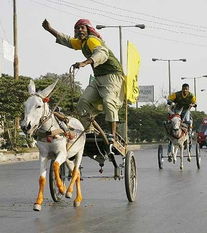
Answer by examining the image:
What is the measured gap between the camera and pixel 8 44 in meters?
31.3

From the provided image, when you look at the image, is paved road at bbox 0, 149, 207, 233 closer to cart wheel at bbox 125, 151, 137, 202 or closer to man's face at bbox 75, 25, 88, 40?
cart wheel at bbox 125, 151, 137, 202

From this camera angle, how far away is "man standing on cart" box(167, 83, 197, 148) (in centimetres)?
1972

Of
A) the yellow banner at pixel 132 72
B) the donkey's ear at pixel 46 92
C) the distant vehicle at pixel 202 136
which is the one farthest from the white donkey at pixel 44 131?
the distant vehicle at pixel 202 136

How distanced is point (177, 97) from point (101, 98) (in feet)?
28.6

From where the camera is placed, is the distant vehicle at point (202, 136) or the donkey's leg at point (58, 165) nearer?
the donkey's leg at point (58, 165)

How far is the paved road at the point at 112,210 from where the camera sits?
28.1ft

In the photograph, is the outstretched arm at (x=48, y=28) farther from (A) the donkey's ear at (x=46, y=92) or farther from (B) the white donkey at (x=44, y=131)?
(A) the donkey's ear at (x=46, y=92)

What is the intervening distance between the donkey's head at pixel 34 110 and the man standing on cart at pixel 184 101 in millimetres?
10559


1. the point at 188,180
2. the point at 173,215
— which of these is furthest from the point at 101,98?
the point at 188,180

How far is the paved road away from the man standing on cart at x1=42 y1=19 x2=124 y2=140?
1.41 m

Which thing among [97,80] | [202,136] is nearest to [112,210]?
[97,80]

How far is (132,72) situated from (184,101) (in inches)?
308

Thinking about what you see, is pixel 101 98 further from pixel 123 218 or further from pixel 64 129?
pixel 123 218

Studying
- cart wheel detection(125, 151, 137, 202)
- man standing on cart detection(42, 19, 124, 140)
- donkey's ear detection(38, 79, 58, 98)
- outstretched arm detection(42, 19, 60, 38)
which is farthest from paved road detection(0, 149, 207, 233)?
outstretched arm detection(42, 19, 60, 38)
